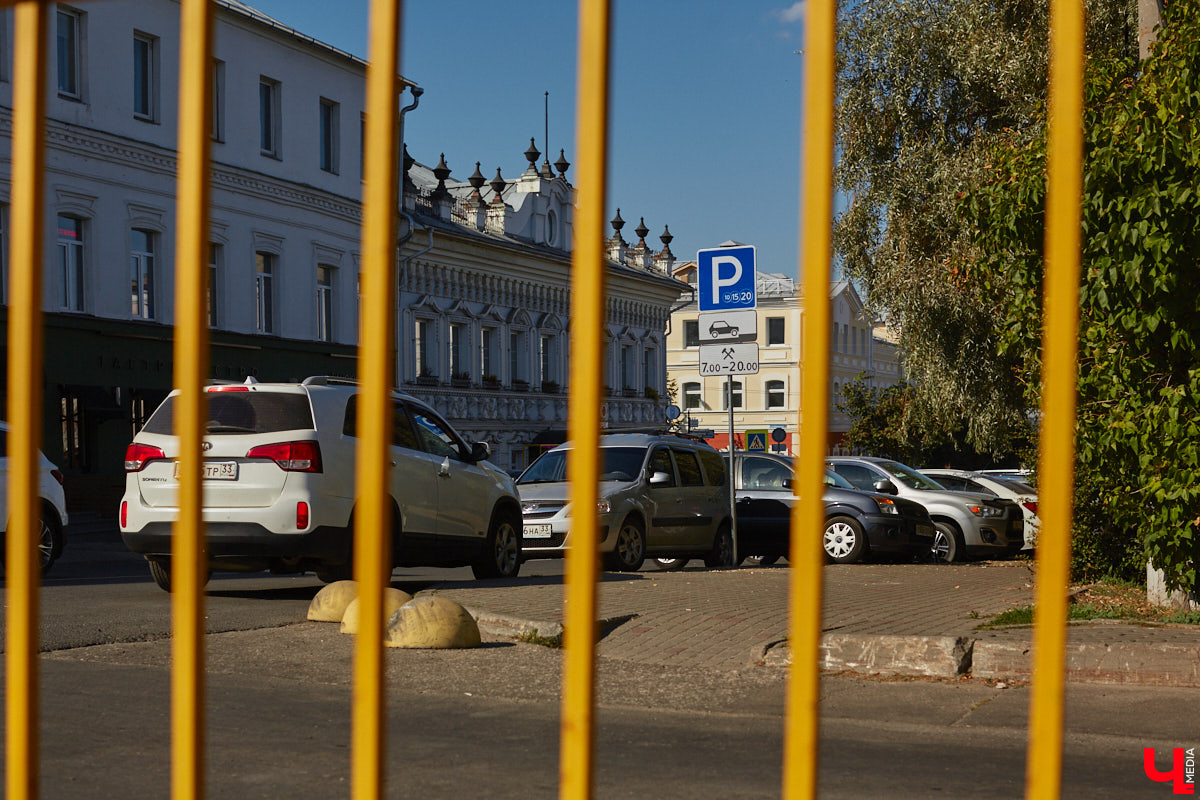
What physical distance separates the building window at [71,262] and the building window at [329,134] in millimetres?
8733

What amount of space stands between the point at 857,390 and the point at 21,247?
51.3 metres

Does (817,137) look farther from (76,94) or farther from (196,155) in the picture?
(76,94)

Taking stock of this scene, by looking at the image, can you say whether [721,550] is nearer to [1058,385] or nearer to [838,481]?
[838,481]

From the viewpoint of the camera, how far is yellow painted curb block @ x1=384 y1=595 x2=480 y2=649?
8.67 m

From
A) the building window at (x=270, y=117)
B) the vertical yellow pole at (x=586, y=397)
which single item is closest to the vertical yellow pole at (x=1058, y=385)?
the vertical yellow pole at (x=586, y=397)

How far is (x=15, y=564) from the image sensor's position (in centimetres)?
221

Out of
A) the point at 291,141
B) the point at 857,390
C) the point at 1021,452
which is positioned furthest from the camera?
the point at 857,390

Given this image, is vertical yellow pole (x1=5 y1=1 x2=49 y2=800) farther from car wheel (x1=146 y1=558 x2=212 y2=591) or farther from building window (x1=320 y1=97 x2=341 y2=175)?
building window (x1=320 y1=97 x2=341 y2=175)

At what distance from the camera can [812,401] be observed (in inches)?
70.7

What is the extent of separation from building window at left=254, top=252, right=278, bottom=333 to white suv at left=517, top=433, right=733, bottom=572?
17112 mm

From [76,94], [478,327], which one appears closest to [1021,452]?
[76,94]

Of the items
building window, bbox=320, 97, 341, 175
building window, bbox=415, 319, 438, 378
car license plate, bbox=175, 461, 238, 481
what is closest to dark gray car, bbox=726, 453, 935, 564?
car license plate, bbox=175, 461, 238, 481

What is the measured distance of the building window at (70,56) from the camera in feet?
94.2

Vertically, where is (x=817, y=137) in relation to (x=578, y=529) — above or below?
above
